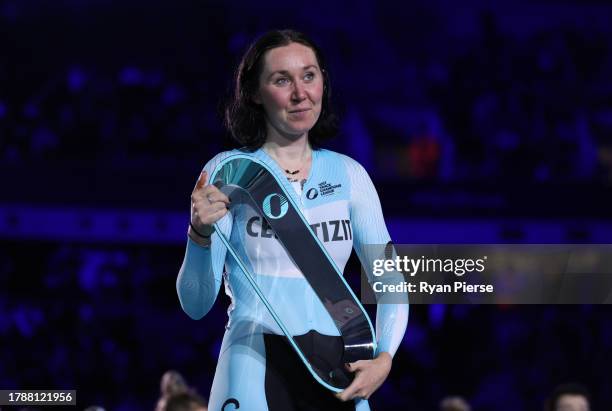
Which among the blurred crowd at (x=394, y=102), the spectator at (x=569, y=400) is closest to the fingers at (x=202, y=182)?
the spectator at (x=569, y=400)

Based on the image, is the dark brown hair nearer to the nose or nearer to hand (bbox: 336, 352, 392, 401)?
the nose

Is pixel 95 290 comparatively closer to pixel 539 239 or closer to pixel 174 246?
pixel 174 246

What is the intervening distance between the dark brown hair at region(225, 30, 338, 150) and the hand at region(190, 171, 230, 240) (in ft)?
0.93

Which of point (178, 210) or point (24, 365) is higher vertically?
point (178, 210)

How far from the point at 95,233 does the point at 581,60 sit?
3.51 m

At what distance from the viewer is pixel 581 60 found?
6938 mm

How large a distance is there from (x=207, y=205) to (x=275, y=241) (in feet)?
0.70

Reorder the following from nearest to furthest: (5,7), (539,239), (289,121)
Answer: (289,121) < (539,239) < (5,7)

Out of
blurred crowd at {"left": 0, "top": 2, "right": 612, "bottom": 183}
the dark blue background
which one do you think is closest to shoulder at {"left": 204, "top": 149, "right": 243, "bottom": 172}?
the dark blue background

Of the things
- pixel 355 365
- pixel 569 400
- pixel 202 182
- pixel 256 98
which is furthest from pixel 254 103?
pixel 569 400

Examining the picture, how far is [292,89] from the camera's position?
88.3 inches

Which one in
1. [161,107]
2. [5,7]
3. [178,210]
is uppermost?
[5,7]

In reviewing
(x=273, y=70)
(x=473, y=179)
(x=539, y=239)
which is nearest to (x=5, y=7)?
(x=473, y=179)

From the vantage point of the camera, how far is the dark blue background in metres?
6.26
